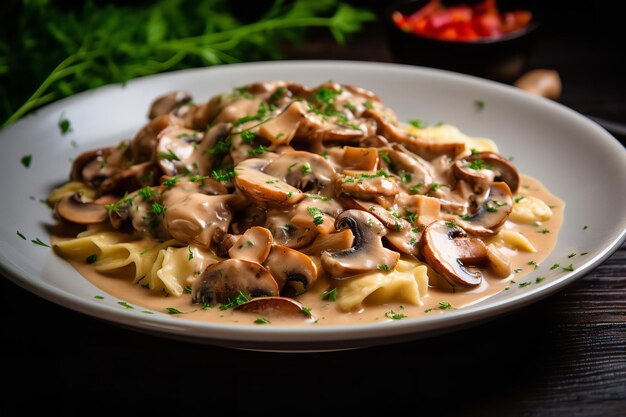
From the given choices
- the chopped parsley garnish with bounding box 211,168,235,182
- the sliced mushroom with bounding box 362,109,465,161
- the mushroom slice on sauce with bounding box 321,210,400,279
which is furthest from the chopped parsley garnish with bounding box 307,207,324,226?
the sliced mushroom with bounding box 362,109,465,161

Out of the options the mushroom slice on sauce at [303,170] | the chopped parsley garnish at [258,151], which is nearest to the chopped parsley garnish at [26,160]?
the chopped parsley garnish at [258,151]

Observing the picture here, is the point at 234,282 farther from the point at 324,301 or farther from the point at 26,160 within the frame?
the point at 26,160

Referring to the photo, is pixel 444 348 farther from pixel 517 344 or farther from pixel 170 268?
pixel 170 268

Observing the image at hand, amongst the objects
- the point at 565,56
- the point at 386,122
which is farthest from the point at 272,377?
the point at 565,56

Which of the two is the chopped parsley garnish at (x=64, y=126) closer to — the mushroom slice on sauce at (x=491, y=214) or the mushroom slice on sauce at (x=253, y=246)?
the mushroom slice on sauce at (x=253, y=246)

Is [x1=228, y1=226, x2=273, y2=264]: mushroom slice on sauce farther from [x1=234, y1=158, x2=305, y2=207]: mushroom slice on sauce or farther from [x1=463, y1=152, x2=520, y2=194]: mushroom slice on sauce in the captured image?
[x1=463, y1=152, x2=520, y2=194]: mushroom slice on sauce
